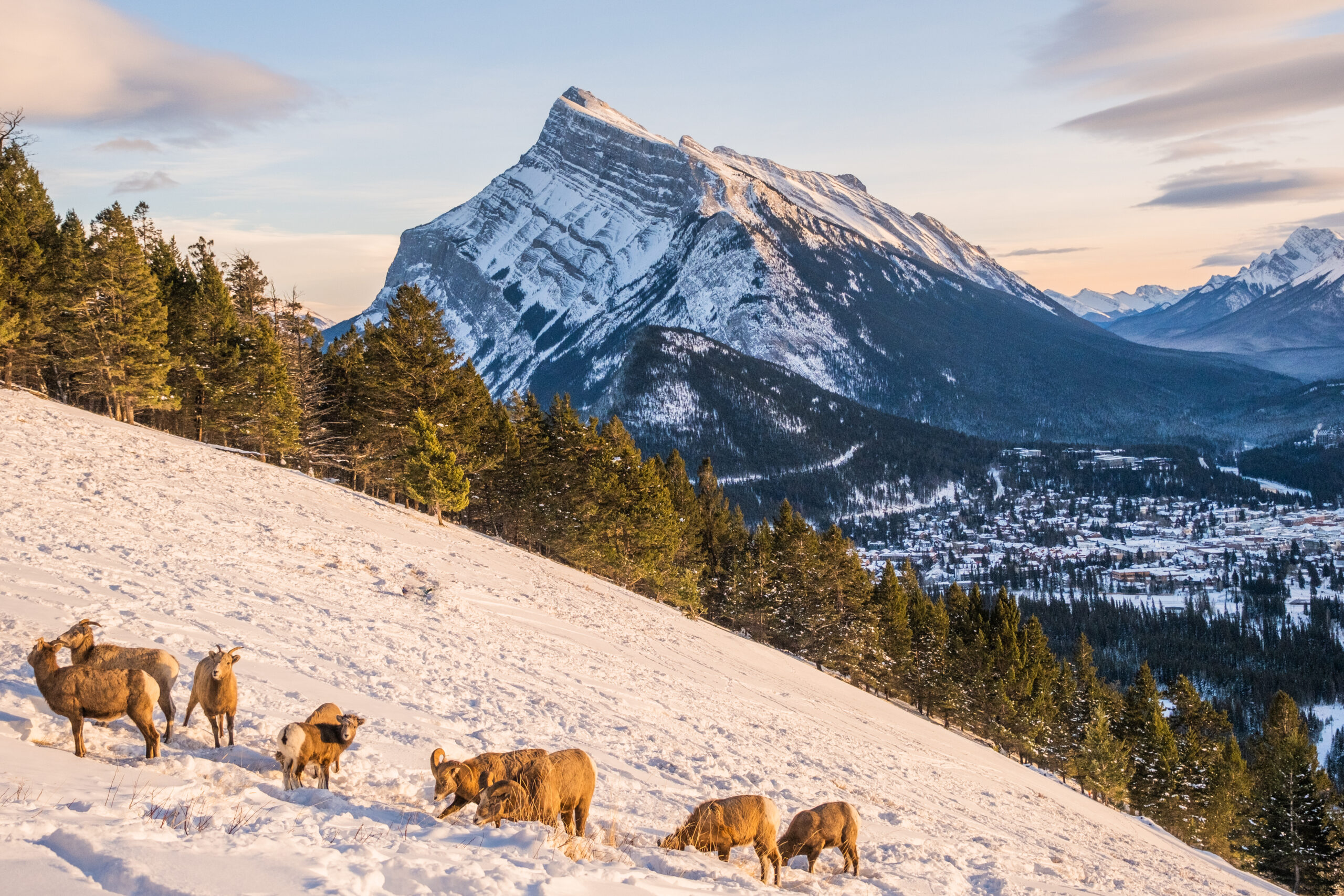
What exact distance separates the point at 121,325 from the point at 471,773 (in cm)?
4216

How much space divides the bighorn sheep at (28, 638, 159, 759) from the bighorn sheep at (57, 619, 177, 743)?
0.13 meters

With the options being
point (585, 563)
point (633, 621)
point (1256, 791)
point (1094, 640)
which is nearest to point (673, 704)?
point (633, 621)

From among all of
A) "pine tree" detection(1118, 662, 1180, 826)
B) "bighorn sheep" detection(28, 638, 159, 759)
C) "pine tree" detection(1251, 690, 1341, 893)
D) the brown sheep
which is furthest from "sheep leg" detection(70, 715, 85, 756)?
"pine tree" detection(1251, 690, 1341, 893)

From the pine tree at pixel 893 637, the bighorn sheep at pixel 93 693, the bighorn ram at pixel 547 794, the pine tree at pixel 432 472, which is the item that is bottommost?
the pine tree at pixel 893 637

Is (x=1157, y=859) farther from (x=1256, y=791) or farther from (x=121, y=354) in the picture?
(x=1256, y=791)

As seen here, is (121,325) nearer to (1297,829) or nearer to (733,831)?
(733,831)

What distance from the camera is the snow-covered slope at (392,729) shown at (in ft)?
22.1

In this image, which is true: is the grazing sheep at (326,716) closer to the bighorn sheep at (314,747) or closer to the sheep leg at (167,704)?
the bighorn sheep at (314,747)

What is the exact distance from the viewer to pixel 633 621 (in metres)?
32.7

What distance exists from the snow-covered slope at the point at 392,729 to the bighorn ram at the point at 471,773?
472 millimetres

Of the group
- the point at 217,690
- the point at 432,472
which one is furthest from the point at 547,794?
the point at 432,472

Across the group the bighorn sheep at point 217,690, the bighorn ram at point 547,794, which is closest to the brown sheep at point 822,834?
the bighorn ram at point 547,794

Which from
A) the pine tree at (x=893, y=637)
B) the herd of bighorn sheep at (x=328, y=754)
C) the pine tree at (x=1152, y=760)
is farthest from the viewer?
the pine tree at (x=893, y=637)

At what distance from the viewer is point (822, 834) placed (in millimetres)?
10742
